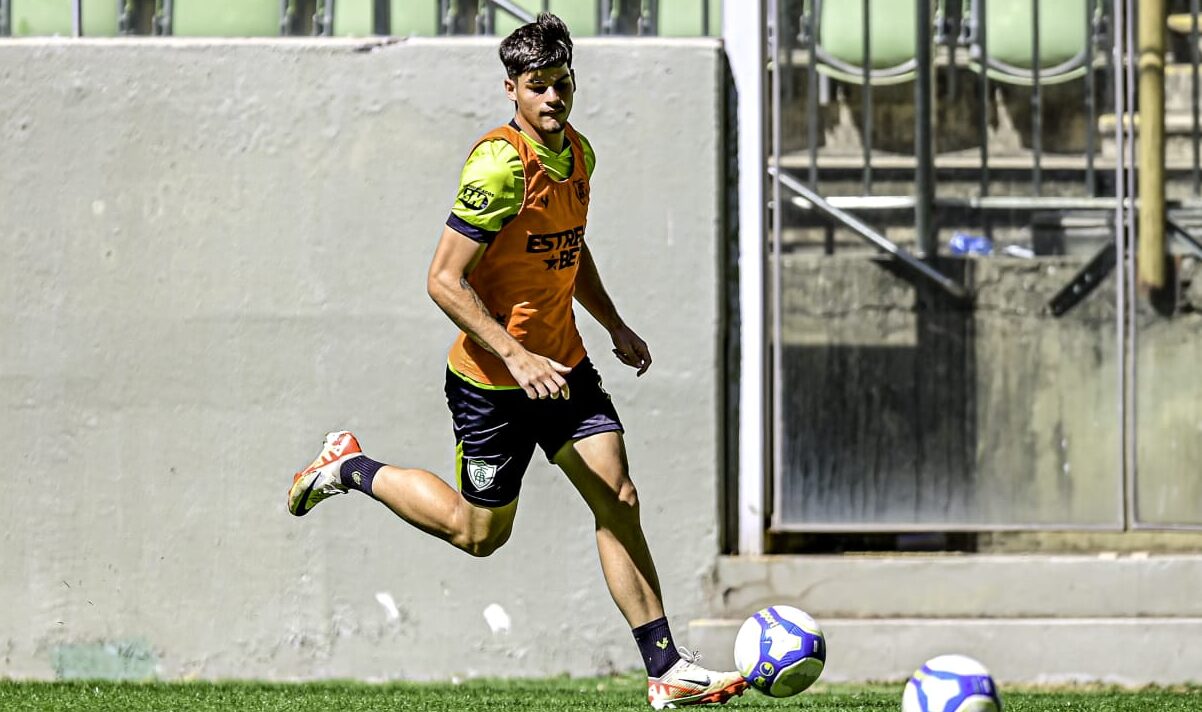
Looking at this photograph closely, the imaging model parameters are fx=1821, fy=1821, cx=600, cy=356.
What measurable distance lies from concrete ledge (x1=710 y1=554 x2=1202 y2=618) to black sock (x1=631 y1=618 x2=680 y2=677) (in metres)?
1.92

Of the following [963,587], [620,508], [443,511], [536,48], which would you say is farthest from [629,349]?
[963,587]

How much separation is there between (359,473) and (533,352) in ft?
2.98

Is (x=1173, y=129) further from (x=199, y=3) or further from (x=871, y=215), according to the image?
(x=199, y=3)

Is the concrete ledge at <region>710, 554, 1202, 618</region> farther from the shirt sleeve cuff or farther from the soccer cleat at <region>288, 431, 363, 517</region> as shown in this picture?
the shirt sleeve cuff

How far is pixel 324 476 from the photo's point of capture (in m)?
6.47

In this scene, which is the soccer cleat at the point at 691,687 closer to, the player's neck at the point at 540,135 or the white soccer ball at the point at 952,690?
the white soccer ball at the point at 952,690

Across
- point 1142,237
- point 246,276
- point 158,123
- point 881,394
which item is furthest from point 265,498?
point 1142,237

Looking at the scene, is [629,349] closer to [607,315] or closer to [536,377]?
[607,315]

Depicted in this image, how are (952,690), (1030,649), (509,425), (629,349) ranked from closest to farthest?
(952,690)
(509,425)
(629,349)
(1030,649)

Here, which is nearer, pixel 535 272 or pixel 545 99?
pixel 545 99

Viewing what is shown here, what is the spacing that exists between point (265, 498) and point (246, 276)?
0.95 metres

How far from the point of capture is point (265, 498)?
773 cm

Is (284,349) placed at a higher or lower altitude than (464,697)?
higher

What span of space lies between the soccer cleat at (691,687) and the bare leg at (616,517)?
19 centimetres
